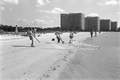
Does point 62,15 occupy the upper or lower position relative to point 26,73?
upper

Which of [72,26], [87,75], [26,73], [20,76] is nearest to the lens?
[20,76]

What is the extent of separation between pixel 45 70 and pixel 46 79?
114 cm

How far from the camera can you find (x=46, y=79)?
5.72 meters

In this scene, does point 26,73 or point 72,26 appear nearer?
point 26,73

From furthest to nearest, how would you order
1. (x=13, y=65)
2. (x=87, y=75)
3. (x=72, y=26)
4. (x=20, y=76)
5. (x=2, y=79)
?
(x=72, y=26), (x=13, y=65), (x=87, y=75), (x=20, y=76), (x=2, y=79)

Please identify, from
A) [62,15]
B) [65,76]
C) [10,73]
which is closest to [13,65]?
[10,73]

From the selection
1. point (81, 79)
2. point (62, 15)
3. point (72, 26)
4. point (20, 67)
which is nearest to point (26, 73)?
point (20, 67)

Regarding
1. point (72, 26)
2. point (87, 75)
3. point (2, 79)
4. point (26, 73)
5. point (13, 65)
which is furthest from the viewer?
point (72, 26)

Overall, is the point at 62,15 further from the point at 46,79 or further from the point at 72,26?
the point at 46,79

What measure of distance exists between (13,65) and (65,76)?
2.57 m

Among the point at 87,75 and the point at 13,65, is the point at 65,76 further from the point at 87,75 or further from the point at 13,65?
the point at 13,65

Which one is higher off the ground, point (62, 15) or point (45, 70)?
point (62, 15)

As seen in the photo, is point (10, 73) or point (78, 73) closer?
point (10, 73)

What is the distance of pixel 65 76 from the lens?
6262 millimetres
